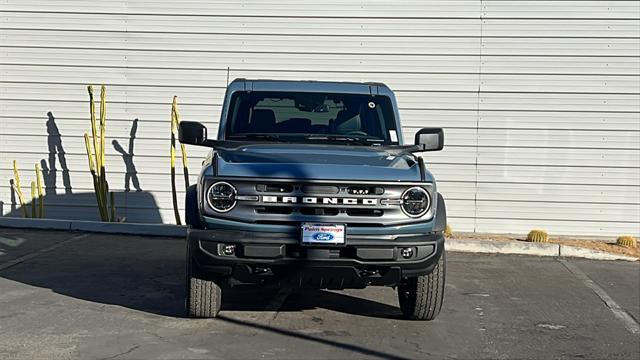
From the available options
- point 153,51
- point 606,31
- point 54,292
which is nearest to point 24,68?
point 153,51

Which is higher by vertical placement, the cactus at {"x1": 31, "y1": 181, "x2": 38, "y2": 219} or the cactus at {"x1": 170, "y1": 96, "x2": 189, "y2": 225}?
the cactus at {"x1": 170, "y1": 96, "x2": 189, "y2": 225}

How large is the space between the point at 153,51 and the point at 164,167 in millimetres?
1737

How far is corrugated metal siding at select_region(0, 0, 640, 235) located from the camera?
12.5 meters

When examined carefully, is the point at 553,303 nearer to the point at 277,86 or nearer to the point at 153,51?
the point at 277,86

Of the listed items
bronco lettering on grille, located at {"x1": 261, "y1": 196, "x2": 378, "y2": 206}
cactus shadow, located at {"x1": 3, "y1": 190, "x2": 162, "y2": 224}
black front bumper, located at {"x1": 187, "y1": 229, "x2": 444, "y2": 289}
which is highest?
bronco lettering on grille, located at {"x1": 261, "y1": 196, "x2": 378, "y2": 206}

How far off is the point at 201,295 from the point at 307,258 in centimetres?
109

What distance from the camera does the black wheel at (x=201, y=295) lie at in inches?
267

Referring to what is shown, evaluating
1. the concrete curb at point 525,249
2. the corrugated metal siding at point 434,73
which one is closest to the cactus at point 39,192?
the corrugated metal siding at point 434,73

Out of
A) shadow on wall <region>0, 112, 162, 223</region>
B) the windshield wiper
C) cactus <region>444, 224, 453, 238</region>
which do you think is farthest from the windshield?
shadow on wall <region>0, 112, 162, 223</region>

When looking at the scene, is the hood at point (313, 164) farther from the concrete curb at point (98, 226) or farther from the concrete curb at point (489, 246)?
the concrete curb at point (98, 226)

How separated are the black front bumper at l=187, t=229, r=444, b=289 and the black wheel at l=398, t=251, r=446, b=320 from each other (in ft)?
1.37

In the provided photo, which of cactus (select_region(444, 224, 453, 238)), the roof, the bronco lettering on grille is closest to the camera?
the bronco lettering on grille

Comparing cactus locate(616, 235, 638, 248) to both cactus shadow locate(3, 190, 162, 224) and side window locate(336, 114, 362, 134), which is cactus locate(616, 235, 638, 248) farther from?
cactus shadow locate(3, 190, 162, 224)

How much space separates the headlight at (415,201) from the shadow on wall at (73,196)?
23.7ft
